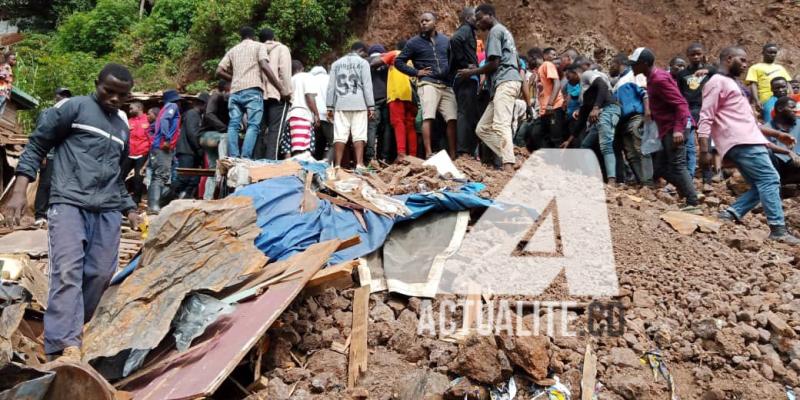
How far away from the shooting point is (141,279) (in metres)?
4.50

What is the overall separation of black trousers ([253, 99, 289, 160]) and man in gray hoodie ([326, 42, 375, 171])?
56cm

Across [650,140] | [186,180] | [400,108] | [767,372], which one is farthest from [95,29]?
[767,372]

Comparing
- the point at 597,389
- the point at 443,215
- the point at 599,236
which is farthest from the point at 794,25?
the point at 597,389

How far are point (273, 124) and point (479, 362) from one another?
4.59 meters

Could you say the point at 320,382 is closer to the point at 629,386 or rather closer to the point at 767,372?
the point at 629,386

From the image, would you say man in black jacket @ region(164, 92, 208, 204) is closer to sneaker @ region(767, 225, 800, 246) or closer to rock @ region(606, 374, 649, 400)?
rock @ region(606, 374, 649, 400)

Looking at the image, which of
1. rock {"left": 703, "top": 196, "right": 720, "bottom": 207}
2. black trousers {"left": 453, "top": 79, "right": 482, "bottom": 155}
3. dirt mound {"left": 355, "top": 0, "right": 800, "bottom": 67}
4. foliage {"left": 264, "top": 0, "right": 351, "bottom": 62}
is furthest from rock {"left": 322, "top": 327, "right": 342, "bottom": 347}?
foliage {"left": 264, "top": 0, "right": 351, "bottom": 62}

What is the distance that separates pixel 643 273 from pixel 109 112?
13.5 ft

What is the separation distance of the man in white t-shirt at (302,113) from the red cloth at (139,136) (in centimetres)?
208

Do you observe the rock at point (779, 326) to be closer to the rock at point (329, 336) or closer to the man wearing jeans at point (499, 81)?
the rock at point (329, 336)

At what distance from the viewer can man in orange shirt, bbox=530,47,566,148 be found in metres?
8.72

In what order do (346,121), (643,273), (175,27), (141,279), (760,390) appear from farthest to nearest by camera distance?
(175,27)
(346,121)
(643,273)
(141,279)
(760,390)

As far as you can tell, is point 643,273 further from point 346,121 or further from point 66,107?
point 66,107

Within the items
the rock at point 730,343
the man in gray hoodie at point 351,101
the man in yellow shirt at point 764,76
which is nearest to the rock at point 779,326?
the rock at point 730,343
